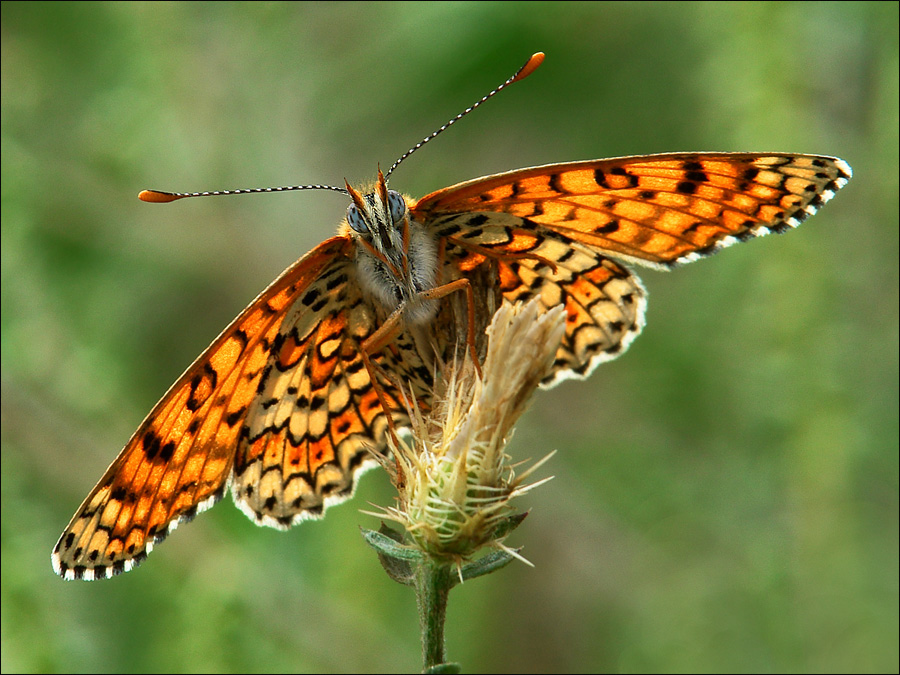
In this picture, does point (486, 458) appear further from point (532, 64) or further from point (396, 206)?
point (532, 64)

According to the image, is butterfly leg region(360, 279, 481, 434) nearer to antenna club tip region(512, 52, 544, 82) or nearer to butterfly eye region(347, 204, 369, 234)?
butterfly eye region(347, 204, 369, 234)

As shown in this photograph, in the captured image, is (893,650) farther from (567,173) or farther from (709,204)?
(567,173)

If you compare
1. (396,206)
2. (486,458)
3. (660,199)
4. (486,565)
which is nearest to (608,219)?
(660,199)

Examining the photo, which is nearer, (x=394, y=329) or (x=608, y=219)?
(x=394, y=329)

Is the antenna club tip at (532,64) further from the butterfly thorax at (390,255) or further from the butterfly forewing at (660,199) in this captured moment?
the butterfly thorax at (390,255)

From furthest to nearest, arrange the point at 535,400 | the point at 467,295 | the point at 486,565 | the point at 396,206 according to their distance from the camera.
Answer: the point at 535,400, the point at 396,206, the point at 467,295, the point at 486,565

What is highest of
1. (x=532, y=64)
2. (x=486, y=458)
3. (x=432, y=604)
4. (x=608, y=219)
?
(x=532, y=64)

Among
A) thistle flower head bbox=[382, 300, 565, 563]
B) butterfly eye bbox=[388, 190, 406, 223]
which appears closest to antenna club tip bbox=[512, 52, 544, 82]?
butterfly eye bbox=[388, 190, 406, 223]
